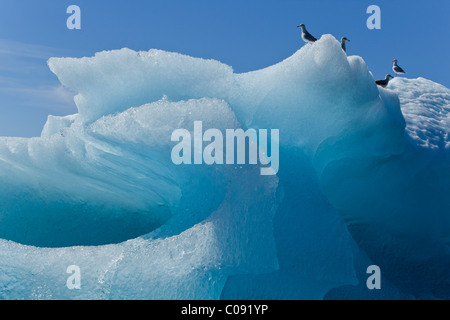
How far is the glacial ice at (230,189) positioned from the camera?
2.42 m

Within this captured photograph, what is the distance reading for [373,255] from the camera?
340cm

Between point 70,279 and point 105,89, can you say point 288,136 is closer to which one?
point 105,89

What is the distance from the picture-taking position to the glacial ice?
2.42 m

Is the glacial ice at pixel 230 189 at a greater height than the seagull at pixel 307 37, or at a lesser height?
lesser

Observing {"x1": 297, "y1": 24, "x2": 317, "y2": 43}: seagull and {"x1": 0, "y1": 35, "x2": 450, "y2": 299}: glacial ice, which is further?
{"x1": 297, "y1": 24, "x2": 317, "y2": 43}: seagull

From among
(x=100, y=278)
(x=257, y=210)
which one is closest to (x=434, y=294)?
(x=257, y=210)

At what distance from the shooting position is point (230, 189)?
2.59 metres

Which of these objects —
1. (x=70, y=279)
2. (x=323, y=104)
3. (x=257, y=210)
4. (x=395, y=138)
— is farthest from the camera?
(x=395, y=138)

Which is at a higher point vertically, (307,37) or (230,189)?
(307,37)

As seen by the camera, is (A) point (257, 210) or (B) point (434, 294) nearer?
(A) point (257, 210)

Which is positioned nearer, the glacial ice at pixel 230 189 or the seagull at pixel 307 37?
the glacial ice at pixel 230 189

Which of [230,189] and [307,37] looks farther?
[307,37]

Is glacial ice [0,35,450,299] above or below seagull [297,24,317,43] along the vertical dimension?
below
